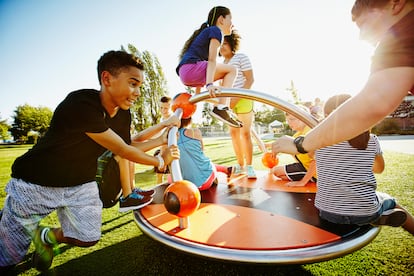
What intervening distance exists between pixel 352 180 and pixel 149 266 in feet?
4.70

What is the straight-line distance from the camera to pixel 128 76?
172cm

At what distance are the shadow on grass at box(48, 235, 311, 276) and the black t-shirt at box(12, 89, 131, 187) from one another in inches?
23.0

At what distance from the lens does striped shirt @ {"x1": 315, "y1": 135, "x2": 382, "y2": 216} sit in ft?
4.50

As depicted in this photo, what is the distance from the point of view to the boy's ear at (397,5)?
35.3 inches

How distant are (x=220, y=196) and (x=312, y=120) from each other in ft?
3.90

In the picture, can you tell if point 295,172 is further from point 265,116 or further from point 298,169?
point 265,116

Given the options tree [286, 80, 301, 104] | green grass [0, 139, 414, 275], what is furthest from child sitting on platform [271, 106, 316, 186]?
tree [286, 80, 301, 104]

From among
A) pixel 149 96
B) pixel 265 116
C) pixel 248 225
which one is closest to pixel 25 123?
pixel 149 96

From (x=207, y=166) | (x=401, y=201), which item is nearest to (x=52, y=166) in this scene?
(x=207, y=166)

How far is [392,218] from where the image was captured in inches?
55.4

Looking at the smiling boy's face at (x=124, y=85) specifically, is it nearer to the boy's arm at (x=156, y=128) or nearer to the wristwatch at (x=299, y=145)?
the boy's arm at (x=156, y=128)

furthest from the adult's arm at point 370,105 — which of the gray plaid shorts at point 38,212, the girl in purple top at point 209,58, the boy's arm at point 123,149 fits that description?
the gray plaid shorts at point 38,212

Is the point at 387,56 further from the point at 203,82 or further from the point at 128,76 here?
the point at 203,82

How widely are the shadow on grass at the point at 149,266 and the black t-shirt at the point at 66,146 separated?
584mm
